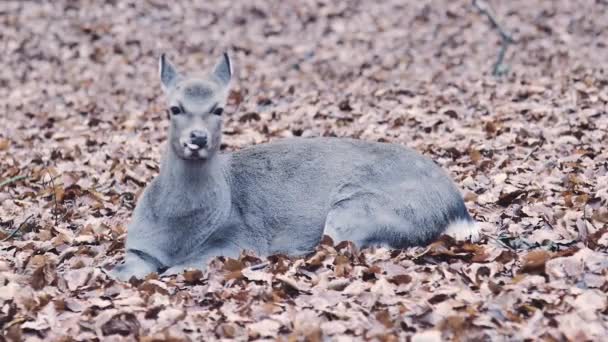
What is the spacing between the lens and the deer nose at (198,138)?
573 centimetres

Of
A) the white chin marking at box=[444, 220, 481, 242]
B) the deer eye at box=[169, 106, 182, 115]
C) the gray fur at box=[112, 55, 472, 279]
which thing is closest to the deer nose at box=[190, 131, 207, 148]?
the gray fur at box=[112, 55, 472, 279]

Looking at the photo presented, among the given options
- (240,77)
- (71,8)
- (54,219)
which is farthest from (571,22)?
(54,219)

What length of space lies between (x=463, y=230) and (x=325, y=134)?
425 cm

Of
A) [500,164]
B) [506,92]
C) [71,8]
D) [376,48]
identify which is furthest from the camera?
[71,8]

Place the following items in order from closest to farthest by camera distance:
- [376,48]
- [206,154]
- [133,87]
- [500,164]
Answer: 1. [206,154]
2. [500,164]
3. [133,87]
4. [376,48]

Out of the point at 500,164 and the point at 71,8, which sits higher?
the point at 71,8

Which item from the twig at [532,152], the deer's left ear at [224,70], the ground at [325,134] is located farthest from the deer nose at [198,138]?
the twig at [532,152]

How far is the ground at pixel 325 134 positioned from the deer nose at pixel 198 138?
849 millimetres

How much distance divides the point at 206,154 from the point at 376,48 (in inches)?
411

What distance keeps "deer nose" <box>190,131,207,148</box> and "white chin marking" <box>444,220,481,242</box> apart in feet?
6.16

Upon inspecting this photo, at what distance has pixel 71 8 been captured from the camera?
705 inches

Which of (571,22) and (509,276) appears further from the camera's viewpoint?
(571,22)

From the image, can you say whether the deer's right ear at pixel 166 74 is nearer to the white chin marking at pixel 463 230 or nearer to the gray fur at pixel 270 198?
the gray fur at pixel 270 198

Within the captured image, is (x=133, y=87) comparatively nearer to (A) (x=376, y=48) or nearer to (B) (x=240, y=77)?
(B) (x=240, y=77)
